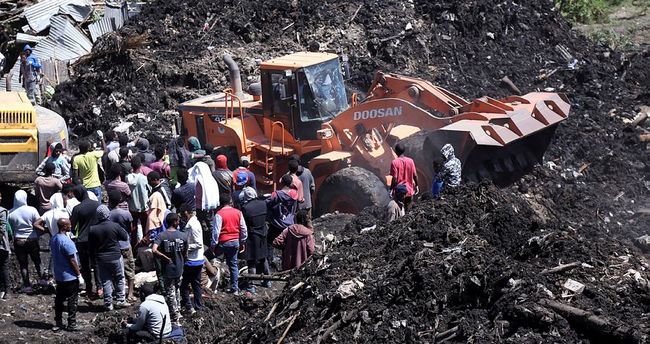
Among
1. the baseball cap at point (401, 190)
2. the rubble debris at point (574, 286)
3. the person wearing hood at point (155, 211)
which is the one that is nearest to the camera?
the rubble debris at point (574, 286)

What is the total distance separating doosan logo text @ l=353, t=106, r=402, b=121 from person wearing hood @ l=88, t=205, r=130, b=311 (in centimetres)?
458

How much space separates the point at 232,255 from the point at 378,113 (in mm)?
3940

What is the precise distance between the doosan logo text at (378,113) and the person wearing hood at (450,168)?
5.45 ft

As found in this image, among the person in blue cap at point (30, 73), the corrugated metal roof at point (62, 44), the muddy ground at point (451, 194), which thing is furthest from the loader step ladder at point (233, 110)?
the corrugated metal roof at point (62, 44)

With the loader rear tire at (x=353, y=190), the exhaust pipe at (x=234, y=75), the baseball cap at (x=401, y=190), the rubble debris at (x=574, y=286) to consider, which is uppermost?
the exhaust pipe at (x=234, y=75)

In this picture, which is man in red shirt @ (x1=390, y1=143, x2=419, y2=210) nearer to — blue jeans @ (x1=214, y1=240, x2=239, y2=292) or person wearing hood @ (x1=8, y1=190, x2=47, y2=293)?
blue jeans @ (x1=214, y1=240, x2=239, y2=292)

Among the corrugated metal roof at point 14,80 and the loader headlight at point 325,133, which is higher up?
the corrugated metal roof at point 14,80

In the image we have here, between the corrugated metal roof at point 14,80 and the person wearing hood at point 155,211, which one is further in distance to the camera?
the corrugated metal roof at point 14,80

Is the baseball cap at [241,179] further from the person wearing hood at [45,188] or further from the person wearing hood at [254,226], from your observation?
the person wearing hood at [45,188]

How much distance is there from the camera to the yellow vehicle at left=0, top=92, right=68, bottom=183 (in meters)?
15.8

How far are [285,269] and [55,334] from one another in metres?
2.94

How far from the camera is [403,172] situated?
14547 mm

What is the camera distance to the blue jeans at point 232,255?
42.5ft

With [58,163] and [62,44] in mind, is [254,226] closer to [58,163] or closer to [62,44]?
[58,163]
